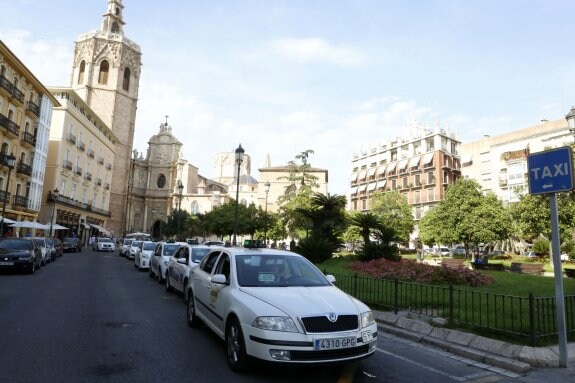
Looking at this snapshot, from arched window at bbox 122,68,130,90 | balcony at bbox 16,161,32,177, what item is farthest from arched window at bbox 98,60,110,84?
balcony at bbox 16,161,32,177

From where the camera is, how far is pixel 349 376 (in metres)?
4.99

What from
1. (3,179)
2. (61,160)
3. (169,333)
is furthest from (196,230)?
(169,333)

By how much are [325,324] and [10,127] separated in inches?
1580

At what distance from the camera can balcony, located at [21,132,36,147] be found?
38.4m

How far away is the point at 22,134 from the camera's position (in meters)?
38.4

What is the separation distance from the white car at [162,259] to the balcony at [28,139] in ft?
98.2

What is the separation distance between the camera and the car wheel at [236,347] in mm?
4914

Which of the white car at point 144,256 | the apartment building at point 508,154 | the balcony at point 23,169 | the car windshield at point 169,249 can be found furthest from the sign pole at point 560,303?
the apartment building at point 508,154

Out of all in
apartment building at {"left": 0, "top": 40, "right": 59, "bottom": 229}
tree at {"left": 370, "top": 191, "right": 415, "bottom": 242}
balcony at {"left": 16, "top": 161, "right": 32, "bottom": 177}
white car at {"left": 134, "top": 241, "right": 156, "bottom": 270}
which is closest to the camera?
white car at {"left": 134, "top": 241, "right": 156, "bottom": 270}

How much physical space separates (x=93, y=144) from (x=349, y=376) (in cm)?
6156

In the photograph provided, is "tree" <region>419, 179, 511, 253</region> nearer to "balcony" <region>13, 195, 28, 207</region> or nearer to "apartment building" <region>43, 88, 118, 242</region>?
"apartment building" <region>43, 88, 118, 242</region>

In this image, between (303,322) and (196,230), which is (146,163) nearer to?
(196,230)

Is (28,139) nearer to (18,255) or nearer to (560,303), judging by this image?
(18,255)

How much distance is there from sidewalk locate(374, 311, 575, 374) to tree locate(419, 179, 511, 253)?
30852 mm
